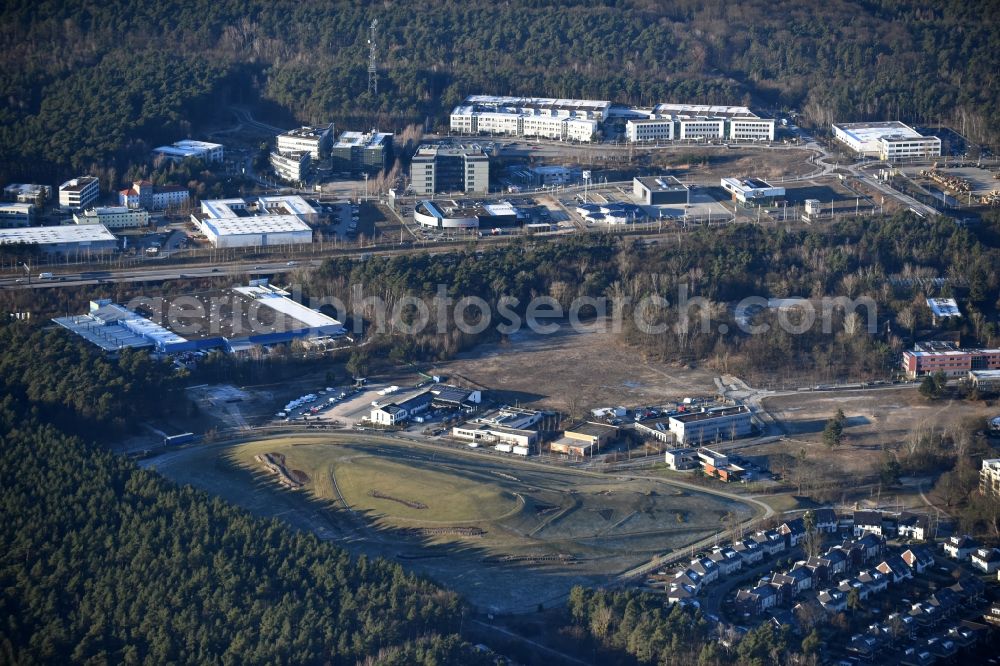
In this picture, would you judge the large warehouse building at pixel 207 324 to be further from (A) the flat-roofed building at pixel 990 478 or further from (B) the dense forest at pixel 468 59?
(A) the flat-roofed building at pixel 990 478

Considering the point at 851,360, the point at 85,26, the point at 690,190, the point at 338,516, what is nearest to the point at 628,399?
the point at 851,360

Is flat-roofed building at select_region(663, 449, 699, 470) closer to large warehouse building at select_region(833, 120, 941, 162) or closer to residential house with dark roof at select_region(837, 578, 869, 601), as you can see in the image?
residential house with dark roof at select_region(837, 578, 869, 601)

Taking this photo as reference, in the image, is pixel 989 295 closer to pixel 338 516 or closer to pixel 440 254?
pixel 440 254

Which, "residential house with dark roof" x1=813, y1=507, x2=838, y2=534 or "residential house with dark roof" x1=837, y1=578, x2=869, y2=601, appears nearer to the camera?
"residential house with dark roof" x1=837, y1=578, x2=869, y2=601

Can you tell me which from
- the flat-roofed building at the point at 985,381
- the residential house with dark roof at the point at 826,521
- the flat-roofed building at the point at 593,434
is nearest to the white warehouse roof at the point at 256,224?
the flat-roofed building at the point at 593,434

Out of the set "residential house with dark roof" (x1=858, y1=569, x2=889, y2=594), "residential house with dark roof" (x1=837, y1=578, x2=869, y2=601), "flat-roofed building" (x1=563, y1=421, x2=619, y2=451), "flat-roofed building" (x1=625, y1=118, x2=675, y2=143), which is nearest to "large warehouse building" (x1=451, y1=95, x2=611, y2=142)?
"flat-roofed building" (x1=625, y1=118, x2=675, y2=143)

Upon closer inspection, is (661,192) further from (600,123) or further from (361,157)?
(361,157)


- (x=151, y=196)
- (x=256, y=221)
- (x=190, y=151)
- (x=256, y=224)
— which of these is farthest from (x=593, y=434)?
(x=190, y=151)

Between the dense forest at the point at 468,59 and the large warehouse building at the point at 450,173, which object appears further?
the dense forest at the point at 468,59
